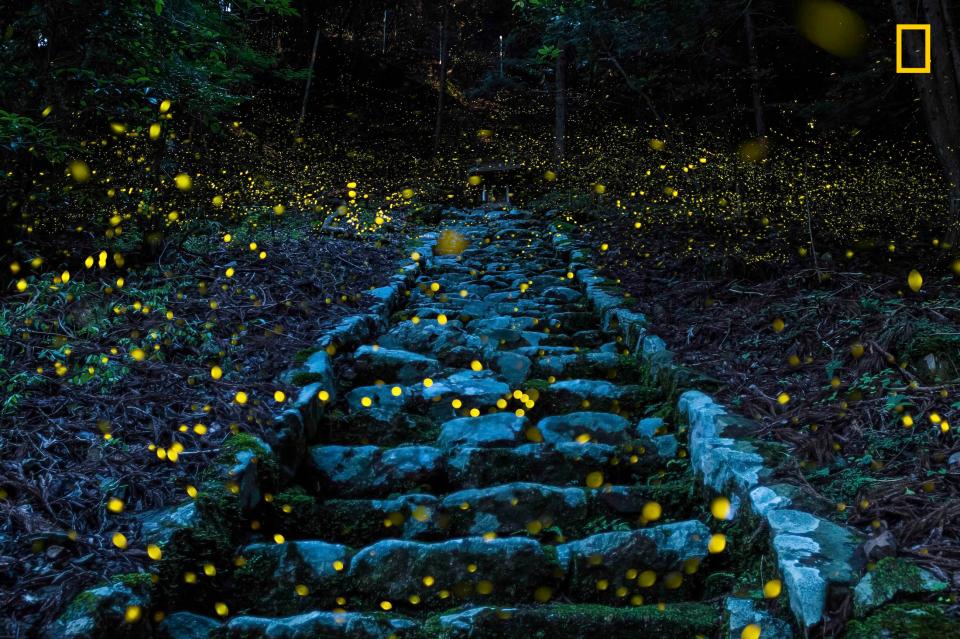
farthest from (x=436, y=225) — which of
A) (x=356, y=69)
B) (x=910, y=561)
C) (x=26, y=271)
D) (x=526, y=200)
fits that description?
(x=356, y=69)

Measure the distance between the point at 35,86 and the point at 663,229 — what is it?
6761 millimetres

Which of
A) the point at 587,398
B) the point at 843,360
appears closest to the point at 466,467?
the point at 587,398

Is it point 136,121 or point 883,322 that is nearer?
point 883,322

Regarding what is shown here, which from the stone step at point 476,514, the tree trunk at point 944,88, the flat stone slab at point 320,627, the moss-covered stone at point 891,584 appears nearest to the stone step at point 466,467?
the stone step at point 476,514

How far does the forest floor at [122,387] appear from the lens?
Result: 2.19 meters

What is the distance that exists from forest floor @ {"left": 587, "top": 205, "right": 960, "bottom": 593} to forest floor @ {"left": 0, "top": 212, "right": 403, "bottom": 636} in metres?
2.52

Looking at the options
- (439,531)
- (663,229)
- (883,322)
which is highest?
(663,229)

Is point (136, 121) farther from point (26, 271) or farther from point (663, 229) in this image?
point (663, 229)

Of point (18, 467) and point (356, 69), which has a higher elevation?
point (356, 69)

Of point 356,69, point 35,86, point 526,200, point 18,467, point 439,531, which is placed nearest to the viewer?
point 18,467

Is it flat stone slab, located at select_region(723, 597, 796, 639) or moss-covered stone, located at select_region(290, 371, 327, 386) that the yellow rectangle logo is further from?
moss-covered stone, located at select_region(290, 371, 327, 386)

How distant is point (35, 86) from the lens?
16.0ft

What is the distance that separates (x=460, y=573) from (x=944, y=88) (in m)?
5.20

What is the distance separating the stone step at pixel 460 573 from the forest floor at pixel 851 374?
681mm
